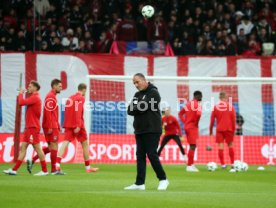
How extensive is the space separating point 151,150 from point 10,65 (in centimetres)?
1276

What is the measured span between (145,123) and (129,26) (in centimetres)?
1387

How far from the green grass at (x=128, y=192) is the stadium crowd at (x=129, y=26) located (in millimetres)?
9483

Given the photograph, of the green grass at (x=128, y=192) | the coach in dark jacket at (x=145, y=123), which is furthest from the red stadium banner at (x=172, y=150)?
the coach in dark jacket at (x=145, y=123)

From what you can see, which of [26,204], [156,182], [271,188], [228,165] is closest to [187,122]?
[228,165]

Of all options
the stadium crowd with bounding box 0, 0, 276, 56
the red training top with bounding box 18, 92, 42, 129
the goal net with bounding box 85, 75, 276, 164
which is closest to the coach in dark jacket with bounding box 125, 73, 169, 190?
the red training top with bounding box 18, 92, 42, 129

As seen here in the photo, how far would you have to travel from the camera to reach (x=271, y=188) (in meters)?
13.6

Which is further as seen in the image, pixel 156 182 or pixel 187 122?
pixel 187 122

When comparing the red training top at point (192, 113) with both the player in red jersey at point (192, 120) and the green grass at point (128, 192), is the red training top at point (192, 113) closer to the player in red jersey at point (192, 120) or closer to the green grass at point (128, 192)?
the player in red jersey at point (192, 120)

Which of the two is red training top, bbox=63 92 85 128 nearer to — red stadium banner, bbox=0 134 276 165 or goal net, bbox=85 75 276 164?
goal net, bbox=85 75 276 164

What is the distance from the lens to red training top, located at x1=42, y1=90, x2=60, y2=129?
16.5 meters

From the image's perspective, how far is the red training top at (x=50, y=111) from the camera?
54.2 feet

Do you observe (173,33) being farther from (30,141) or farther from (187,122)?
(30,141)

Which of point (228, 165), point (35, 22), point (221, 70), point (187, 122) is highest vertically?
point (35, 22)

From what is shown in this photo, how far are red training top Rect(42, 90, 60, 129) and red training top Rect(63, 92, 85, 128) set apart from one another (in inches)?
29.5
